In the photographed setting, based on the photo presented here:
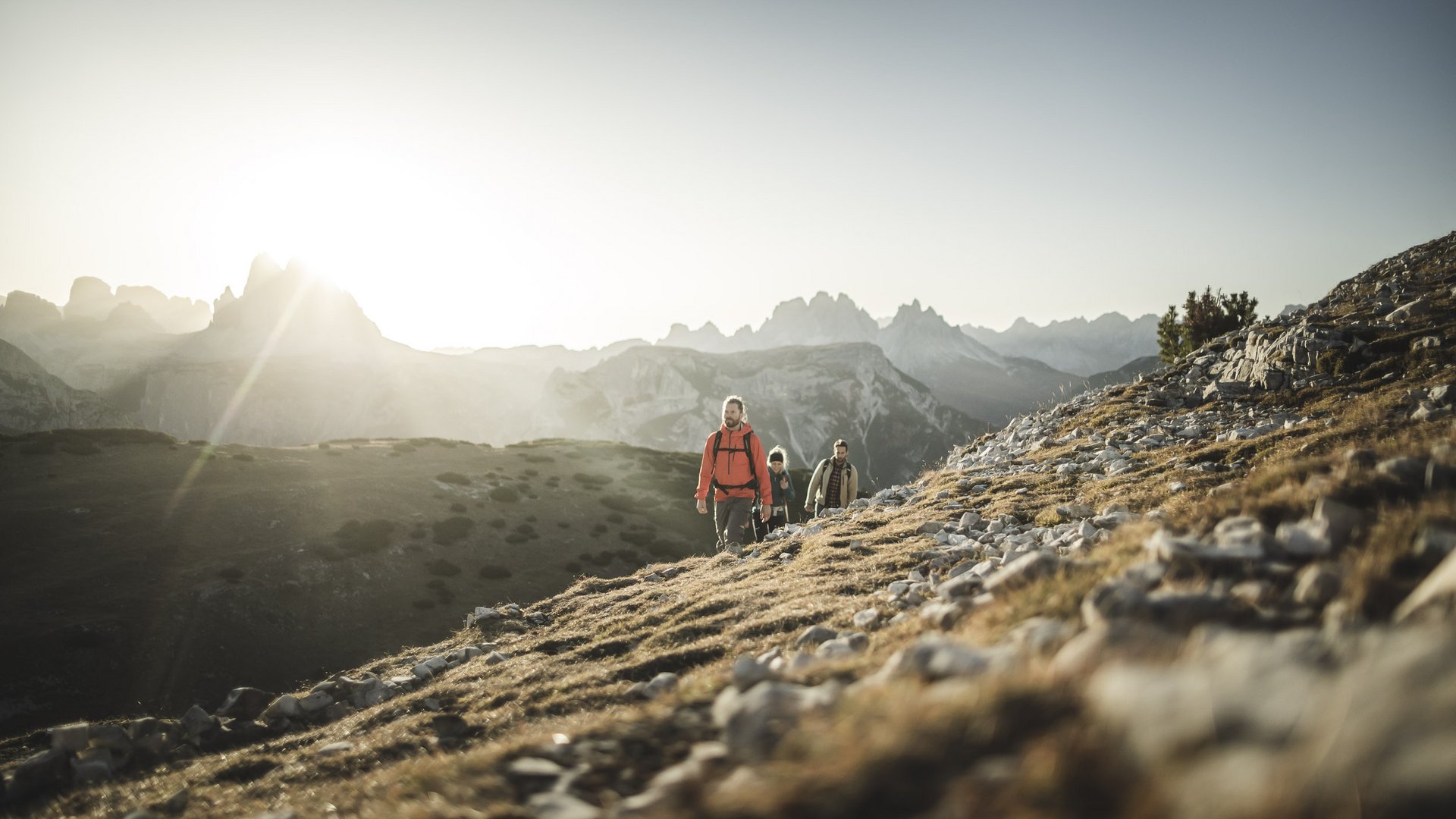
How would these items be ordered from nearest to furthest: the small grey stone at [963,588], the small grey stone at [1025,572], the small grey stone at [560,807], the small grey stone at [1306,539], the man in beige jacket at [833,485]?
the small grey stone at [560,807], the small grey stone at [1306,539], the small grey stone at [1025,572], the small grey stone at [963,588], the man in beige jacket at [833,485]

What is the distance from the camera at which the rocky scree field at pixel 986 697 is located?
1.81m

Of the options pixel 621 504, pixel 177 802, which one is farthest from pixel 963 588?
pixel 621 504

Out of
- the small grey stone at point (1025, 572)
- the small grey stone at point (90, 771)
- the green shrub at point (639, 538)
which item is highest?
the small grey stone at point (1025, 572)

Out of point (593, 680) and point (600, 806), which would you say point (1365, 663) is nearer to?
point (600, 806)

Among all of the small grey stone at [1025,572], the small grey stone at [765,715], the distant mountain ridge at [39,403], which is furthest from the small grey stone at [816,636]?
the distant mountain ridge at [39,403]

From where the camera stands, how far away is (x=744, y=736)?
114 inches

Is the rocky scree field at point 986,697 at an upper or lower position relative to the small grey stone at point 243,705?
upper

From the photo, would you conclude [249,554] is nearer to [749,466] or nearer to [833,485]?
[749,466]

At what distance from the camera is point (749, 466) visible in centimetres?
1570

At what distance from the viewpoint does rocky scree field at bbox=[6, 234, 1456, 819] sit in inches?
71.2

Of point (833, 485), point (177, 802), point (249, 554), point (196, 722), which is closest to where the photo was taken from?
point (177, 802)

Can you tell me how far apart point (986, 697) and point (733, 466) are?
13320 millimetres

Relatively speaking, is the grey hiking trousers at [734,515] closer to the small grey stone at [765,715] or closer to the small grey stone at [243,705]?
the small grey stone at [243,705]

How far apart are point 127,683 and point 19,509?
19658 mm
